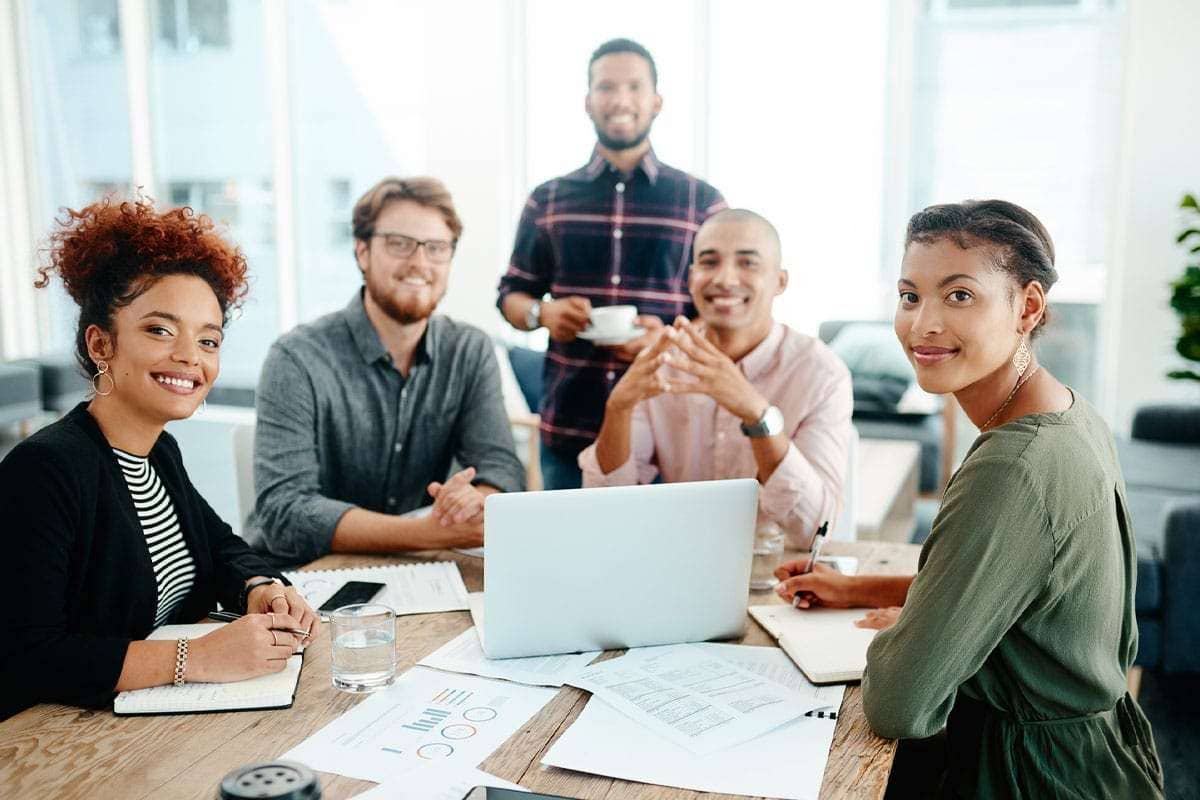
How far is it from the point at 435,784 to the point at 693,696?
14.4 inches

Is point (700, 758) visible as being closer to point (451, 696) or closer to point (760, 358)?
point (451, 696)

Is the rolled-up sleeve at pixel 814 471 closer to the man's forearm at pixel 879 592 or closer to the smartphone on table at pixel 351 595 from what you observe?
the man's forearm at pixel 879 592

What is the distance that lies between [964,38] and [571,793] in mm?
4889

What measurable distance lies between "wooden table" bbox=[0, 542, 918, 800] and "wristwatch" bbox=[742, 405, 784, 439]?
701 mm

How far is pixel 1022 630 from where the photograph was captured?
1286 mm

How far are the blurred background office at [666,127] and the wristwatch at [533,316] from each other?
173 cm

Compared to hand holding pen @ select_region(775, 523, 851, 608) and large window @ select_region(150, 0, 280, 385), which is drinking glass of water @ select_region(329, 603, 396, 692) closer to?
hand holding pen @ select_region(775, 523, 851, 608)

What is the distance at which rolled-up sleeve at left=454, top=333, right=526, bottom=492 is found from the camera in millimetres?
2350

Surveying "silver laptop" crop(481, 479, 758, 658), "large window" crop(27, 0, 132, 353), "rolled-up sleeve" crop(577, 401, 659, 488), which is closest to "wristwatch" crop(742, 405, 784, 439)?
"rolled-up sleeve" crop(577, 401, 659, 488)

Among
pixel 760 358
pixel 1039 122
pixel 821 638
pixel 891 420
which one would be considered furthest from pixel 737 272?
pixel 1039 122

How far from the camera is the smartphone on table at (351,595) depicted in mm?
1652

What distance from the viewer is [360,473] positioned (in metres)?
2.37

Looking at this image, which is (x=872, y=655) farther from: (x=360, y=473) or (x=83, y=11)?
(x=83, y=11)

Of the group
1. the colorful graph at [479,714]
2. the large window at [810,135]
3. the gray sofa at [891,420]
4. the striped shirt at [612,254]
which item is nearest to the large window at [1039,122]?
the large window at [810,135]
